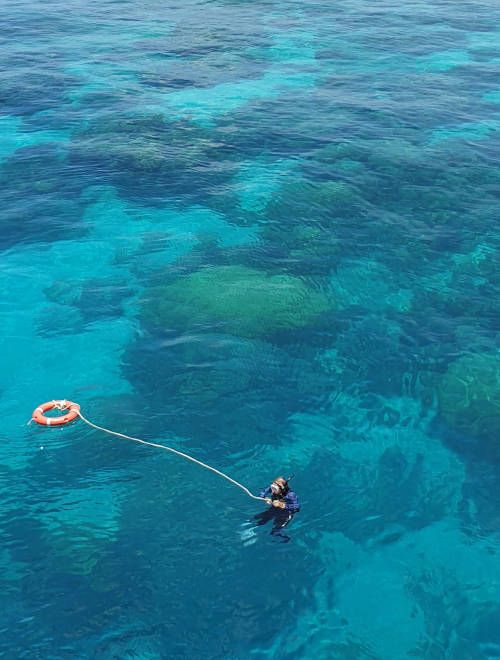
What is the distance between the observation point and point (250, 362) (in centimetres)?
1927

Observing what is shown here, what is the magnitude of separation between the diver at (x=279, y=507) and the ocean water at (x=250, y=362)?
1.09ft

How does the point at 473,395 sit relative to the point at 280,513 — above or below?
above

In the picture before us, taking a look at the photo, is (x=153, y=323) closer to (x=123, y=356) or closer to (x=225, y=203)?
(x=123, y=356)

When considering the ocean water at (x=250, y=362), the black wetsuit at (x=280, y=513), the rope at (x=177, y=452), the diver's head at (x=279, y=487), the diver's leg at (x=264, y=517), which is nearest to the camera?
the ocean water at (x=250, y=362)

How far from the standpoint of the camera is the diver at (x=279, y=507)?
14.3 metres

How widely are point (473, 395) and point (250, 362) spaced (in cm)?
645

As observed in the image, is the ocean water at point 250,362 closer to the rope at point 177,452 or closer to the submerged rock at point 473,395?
the submerged rock at point 473,395

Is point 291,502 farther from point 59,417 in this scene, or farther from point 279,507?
point 59,417

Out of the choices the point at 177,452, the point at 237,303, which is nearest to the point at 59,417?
the point at 177,452

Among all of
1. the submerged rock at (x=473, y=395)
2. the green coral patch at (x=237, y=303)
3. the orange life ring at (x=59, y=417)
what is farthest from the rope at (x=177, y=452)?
the submerged rock at (x=473, y=395)

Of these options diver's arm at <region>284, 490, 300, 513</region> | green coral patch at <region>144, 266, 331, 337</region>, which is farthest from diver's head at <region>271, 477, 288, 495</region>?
green coral patch at <region>144, 266, 331, 337</region>

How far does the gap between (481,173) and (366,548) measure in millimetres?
20517

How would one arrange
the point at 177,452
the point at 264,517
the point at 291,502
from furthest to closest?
the point at 177,452
the point at 264,517
the point at 291,502

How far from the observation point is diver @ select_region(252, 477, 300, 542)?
14336 mm
